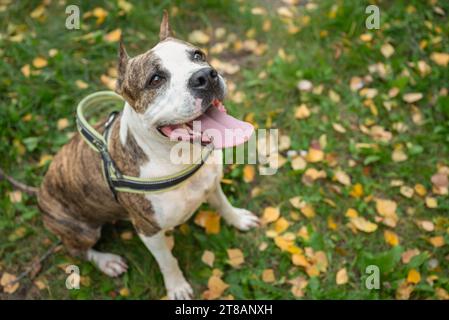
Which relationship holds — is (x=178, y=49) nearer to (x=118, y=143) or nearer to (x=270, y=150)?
(x=118, y=143)

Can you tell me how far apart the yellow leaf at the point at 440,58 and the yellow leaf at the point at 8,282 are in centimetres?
412

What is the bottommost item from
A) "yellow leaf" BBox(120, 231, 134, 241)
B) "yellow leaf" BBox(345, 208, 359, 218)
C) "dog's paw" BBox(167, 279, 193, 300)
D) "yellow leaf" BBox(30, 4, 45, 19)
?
"dog's paw" BBox(167, 279, 193, 300)

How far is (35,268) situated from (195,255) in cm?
129

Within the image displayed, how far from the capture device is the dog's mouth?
2500 mm

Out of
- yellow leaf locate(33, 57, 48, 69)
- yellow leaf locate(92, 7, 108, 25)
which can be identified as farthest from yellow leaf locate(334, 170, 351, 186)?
yellow leaf locate(33, 57, 48, 69)

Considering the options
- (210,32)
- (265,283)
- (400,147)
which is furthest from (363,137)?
(210,32)

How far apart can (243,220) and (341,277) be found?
85 centimetres

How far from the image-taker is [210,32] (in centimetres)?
504

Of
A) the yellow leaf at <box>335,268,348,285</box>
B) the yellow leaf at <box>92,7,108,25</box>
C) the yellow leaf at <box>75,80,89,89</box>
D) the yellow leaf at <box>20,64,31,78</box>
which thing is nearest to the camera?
the yellow leaf at <box>335,268,348,285</box>

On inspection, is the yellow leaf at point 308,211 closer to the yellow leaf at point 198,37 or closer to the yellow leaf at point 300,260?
the yellow leaf at point 300,260

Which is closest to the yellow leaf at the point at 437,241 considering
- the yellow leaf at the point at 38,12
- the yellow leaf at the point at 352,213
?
the yellow leaf at the point at 352,213

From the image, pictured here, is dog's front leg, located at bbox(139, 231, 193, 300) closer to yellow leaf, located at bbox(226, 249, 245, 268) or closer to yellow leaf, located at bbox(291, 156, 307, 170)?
yellow leaf, located at bbox(226, 249, 245, 268)

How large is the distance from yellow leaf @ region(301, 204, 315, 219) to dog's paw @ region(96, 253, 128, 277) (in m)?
1.46

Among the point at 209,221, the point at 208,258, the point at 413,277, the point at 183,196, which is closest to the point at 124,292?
the point at 208,258
